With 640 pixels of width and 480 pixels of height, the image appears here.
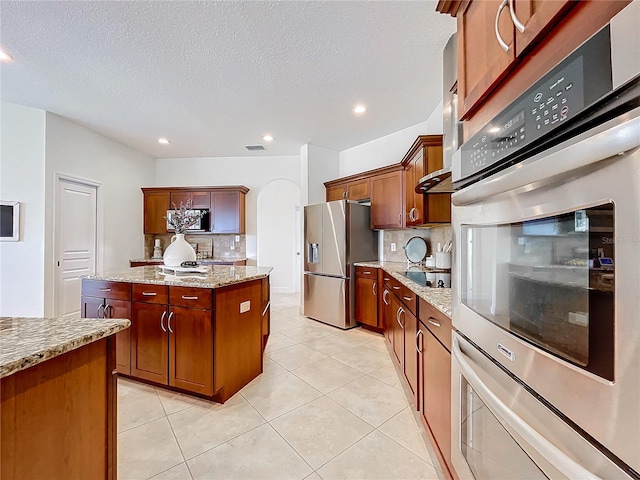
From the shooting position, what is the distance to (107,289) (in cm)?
236

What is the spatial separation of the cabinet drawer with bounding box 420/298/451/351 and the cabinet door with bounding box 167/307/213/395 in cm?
144

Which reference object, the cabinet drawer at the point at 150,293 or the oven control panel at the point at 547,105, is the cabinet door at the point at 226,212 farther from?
the oven control panel at the point at 547,105

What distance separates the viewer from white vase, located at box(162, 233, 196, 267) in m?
2.78

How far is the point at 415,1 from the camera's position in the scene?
1.89 metres

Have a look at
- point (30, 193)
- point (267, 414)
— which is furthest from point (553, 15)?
point (30, 193)

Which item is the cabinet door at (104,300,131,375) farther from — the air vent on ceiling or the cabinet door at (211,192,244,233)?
the air vent on ceiling

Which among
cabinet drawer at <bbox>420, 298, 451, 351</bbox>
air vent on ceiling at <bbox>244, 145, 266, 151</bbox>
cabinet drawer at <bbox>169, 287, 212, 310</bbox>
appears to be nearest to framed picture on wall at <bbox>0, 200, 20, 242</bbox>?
cabinet drawer at <bbox>169, 287, 212, 310</bbox>

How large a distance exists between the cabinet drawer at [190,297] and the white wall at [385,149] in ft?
9.87

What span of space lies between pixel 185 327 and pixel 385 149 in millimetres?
3598

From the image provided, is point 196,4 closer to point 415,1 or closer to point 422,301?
point 415,1

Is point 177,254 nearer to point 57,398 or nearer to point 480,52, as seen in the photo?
point 57,398

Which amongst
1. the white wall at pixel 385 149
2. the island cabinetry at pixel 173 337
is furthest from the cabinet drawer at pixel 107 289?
the white wall at pixel 385 149

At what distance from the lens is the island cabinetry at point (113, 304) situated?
7.57ft

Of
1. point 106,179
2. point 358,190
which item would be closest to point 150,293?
point 358,190
